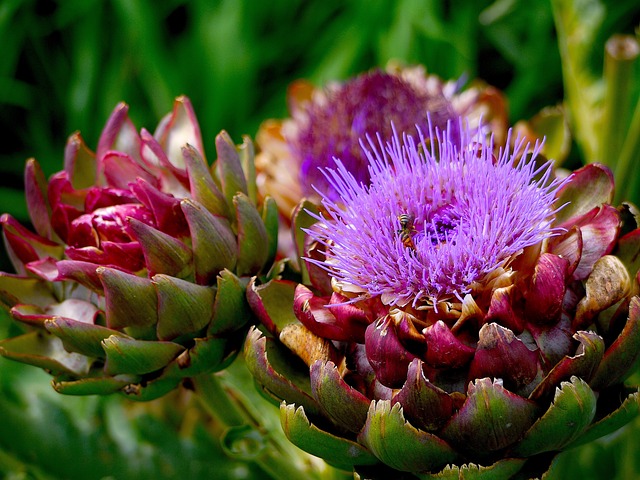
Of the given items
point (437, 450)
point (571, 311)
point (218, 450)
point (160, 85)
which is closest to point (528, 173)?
point (571, 311)

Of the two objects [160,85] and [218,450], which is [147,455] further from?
[160,85]

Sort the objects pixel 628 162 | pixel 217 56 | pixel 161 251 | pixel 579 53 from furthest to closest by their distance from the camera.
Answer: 1. pixel 217 56
2. pixel 579 53
3. pixel 628 162
4. pixel 161 251

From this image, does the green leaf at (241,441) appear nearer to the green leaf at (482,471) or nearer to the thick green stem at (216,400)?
the thick green stem at (216,400)

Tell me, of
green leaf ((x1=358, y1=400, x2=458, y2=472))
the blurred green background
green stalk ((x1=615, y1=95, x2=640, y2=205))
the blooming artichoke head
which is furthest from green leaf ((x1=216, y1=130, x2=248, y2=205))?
the blurred green background

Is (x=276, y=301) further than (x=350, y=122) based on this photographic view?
No

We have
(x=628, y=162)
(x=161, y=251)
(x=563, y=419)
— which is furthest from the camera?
(x=628, y=162)

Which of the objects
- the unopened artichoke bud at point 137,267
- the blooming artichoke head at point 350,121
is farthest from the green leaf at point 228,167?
the blooming artichoke head at point 350,121

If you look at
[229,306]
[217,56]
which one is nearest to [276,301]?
[229,306]

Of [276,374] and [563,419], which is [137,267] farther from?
[563,419]
